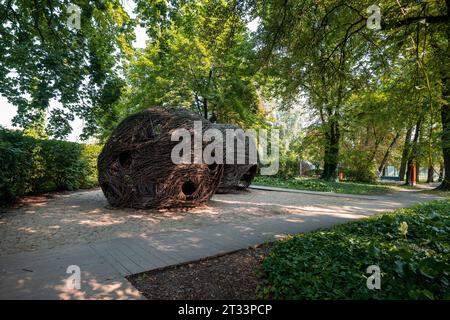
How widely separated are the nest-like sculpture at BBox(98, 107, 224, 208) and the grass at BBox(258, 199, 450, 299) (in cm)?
388

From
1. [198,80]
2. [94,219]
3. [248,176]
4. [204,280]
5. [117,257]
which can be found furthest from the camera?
[198,80]

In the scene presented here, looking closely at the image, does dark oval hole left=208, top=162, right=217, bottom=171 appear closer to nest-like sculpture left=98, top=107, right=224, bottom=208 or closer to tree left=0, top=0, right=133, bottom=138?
nest-like sculpture left=98, top=107, right=224, bottom=208

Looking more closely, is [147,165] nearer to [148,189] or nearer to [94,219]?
[148,189]

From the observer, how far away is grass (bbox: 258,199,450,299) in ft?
9.09

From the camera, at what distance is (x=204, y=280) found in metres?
3.30

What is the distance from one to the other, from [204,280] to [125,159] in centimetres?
550

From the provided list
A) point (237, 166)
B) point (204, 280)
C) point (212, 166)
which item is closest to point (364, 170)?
point (237, 166)

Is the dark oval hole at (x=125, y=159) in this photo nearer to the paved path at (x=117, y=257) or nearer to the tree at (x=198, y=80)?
the paved path at (x=117, y=257)

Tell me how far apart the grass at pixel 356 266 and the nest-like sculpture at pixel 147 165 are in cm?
388

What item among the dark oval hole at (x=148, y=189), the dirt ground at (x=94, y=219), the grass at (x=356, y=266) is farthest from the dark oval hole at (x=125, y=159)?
the grass at (x=356, y=266)

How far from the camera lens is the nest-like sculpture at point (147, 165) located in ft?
23.7

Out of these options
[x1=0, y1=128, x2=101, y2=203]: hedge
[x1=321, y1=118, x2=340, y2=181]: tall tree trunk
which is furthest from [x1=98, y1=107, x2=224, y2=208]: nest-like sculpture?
[x1=321, y1=118, x2=340, y2=181]: tall tree trunk
